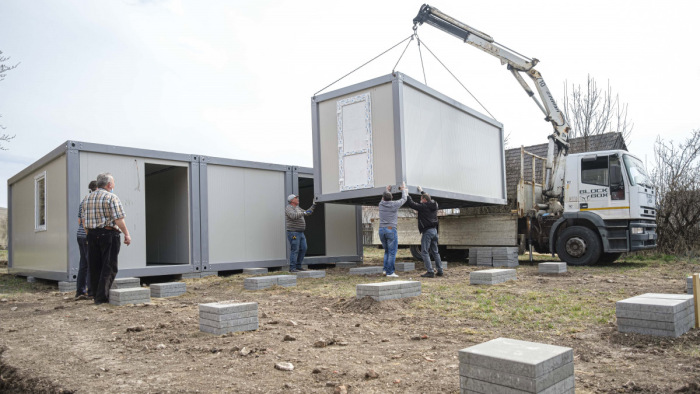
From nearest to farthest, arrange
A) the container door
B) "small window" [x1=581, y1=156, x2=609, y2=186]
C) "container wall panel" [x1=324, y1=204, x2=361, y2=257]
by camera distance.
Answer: the container door → "small window" [x1=581, y1=156, x2=609, y2=186] → "container wall panel" [x1=324, y1=204, x2=361, y2=257]

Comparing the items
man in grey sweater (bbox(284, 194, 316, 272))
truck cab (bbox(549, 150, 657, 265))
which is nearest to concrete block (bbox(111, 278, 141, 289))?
man in grey sweater (bbox(284, 194, 316, 272))

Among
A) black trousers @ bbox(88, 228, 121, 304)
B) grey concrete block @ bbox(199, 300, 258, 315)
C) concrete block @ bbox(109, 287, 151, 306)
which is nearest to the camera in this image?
grey concrete block @ bbox(199, 300, 258, 315)

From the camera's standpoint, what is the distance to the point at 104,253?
22.9 ft

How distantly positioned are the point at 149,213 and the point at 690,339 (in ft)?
40.1

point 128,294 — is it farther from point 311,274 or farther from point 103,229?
point 311,274

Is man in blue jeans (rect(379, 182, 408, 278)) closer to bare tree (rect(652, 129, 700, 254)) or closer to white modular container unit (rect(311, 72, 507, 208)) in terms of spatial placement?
white modular container unit (rect(311, 72, 507, 208))

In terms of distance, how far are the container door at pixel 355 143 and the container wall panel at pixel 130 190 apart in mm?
3941

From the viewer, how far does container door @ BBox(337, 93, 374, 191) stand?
366 inches

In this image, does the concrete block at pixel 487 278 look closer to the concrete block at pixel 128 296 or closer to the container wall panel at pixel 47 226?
the concrete block at pixel 128 296

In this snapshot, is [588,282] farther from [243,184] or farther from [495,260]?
[243,184]

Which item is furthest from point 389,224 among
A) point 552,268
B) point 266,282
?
point 552,268

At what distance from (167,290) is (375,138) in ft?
14.3

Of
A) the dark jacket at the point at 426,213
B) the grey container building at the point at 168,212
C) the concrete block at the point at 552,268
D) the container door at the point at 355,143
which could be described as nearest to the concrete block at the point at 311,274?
the container door at the point at 355,143

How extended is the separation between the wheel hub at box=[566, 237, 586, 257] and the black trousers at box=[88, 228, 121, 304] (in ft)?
31.1
